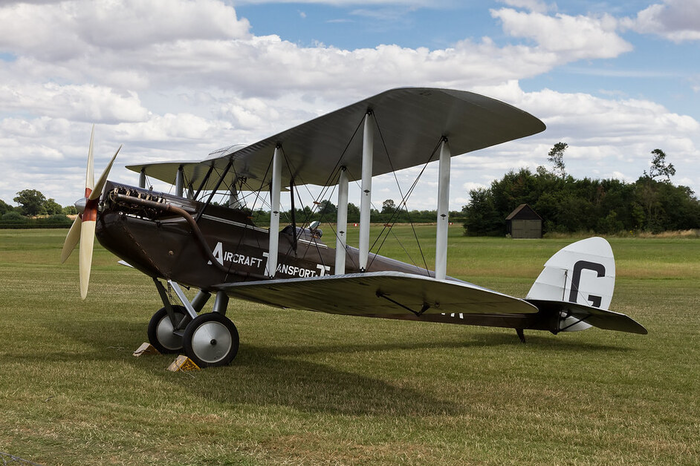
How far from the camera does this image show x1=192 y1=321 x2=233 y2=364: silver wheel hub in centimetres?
770

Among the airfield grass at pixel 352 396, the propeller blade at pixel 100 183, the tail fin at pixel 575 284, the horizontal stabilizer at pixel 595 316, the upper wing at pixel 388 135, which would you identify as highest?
the upper wing at pixel 388 135

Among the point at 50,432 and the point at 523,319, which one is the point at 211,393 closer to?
the point at 50,432

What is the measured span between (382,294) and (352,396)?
3.47 feet

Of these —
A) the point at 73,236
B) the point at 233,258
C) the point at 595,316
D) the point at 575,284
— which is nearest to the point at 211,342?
the point at 233,258

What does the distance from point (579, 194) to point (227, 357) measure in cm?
6948

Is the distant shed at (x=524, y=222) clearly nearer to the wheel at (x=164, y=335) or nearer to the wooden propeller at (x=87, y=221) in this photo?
the wheel at (x=164, y=335)

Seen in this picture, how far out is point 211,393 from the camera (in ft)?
20.9

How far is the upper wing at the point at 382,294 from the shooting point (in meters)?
5.62

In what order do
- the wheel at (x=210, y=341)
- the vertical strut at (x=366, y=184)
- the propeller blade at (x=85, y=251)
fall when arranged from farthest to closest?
the wheel at (x=210, y=341)
the propeller blade at (x=85, y=251)
the vertical strut at (x=366, y=184)

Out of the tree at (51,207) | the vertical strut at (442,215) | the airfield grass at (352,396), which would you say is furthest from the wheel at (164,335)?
the tree at (51,207)

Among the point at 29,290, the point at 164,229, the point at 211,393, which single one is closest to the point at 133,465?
the point at 211,393

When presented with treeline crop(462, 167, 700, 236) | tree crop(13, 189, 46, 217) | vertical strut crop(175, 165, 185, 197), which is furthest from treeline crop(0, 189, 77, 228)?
vertical strut crop(175, 165, 185, 197)

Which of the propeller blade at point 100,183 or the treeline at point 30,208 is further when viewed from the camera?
the treeline at point 30,208

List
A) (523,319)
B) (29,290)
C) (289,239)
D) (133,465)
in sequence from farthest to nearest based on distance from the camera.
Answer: (29,290)
(523,319)
(289,239)
(133,465)
